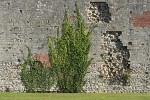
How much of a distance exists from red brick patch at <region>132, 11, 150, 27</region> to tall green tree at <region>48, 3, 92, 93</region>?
183 cm

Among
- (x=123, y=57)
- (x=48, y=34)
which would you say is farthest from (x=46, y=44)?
(x=123, y=57)

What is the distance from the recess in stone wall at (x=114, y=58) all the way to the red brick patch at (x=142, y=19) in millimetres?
748

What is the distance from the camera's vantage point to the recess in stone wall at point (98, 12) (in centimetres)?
2030

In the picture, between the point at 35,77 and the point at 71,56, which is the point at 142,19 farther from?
the point at 35,77

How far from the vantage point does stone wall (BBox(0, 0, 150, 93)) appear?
20.1 metres

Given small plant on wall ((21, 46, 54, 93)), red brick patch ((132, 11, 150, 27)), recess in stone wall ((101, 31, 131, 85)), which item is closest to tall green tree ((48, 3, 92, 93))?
small plant on wall ((21, 46, 54, 93))

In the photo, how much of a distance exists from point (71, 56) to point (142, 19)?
3.17m

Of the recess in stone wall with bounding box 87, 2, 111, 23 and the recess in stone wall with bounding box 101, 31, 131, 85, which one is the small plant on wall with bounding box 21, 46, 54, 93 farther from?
the recess in stone wall with bounding box 87, 2, 111, 23

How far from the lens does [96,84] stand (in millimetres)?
20312

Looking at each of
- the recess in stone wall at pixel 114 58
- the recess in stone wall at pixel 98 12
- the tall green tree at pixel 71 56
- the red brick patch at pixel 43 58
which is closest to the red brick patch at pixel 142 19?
the recess in stone wall at pixel 114 58

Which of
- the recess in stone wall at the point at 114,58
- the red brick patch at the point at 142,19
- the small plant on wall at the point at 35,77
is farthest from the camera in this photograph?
the small plant on wall at the point at 35,77

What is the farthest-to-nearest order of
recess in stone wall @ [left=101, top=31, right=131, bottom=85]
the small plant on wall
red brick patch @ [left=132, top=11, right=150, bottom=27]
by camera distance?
the small plant on wall < recess in stone wall @ [left=101, top=31, right=131, bottom=85] < red brick patch @ [left=132, top=11, right=150, bottom=27]

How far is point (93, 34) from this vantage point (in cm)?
2033

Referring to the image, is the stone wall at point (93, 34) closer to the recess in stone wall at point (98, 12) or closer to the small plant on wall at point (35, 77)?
the recess in stone wall at point (98, 12)
